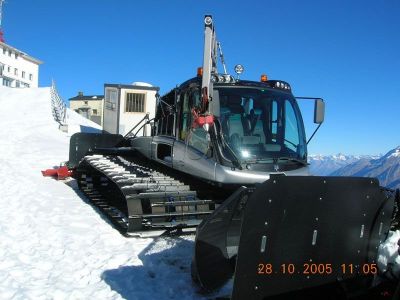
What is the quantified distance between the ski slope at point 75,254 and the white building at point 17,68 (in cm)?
6886

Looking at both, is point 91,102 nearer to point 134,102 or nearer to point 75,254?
point 134,102

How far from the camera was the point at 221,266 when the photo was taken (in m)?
4.64

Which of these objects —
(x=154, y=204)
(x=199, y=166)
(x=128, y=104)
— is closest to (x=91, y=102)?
(x=128, y=104)

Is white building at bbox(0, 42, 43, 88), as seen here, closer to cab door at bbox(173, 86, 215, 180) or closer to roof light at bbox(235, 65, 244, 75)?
roof light at bbox(235, 65, 244, 75)

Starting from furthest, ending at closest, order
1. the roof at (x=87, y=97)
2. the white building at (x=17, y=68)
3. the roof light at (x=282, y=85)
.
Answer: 1. the white building at (x=17, y=68)
2. the roof at (x=87, y=97)
3. the roof light at (x=282, y=85)

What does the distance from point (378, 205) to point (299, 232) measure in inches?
37.0

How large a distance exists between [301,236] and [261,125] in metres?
3.23

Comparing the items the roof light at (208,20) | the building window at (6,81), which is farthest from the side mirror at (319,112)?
the building window at (6,81)

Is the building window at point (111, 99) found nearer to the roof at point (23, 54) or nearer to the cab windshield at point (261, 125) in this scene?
the cab windshield at point (261, 125)

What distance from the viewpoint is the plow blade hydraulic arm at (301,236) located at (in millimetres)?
3500

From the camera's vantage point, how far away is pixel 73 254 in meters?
5.66

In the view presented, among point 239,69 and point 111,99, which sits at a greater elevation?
point 111,99

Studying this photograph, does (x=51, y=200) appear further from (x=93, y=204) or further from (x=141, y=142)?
(x=141, y=142)

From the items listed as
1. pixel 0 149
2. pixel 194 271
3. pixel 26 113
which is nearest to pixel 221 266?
pixel 194 271
